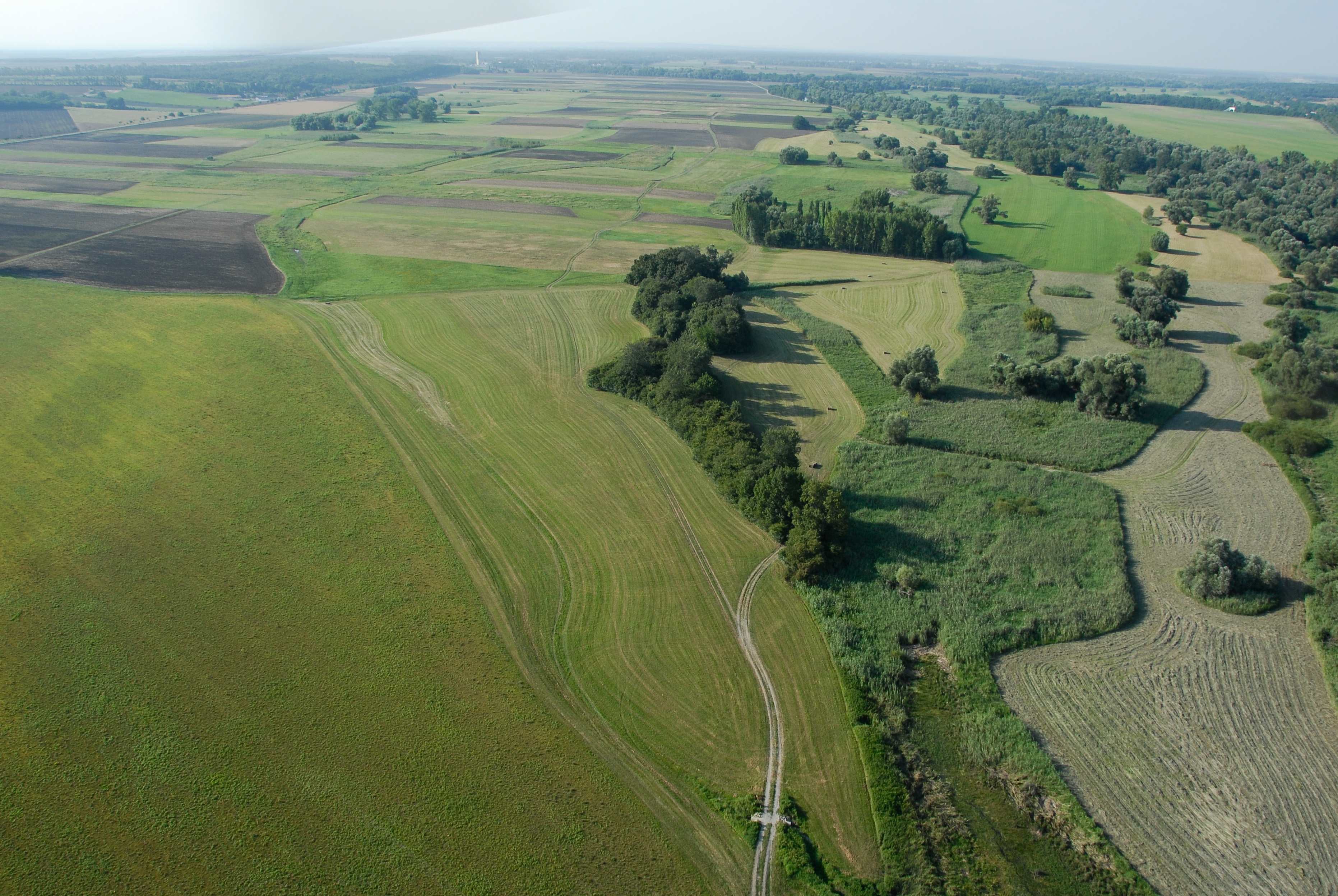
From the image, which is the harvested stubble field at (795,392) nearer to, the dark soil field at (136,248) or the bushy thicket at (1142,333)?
the bushy thicket at (1142,333)

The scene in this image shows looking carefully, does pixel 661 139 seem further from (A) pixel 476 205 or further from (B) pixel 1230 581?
(B) pixel 1230 581

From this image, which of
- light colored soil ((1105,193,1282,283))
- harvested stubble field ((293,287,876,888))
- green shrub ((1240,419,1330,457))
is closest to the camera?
harvested stubble field ((293,287,876,888))

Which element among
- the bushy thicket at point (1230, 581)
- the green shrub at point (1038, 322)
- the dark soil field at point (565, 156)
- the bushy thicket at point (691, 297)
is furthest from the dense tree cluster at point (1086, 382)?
the dark soil field at point (565, 156)

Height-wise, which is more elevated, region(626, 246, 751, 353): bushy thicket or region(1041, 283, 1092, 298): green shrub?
region(626, 246, 751, 353): bushy thicket

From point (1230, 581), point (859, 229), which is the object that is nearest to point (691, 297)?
point (859, 229)

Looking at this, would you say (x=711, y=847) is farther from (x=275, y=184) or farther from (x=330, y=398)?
(x=275, y=184)

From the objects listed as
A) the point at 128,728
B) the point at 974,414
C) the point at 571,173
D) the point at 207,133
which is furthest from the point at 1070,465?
the point at 207,133

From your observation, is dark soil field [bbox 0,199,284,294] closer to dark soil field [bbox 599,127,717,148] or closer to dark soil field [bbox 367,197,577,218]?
dark soil field [bbox 367,197,577,218]

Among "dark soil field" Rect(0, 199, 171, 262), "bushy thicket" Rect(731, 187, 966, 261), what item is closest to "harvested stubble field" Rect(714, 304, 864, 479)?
"bushy thicket" Rect(731, 187, 966, 261)

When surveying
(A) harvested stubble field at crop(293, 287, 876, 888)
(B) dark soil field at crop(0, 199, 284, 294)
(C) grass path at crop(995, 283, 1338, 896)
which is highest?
(B) dark soil field at crop(0, 199, 284, 294)
